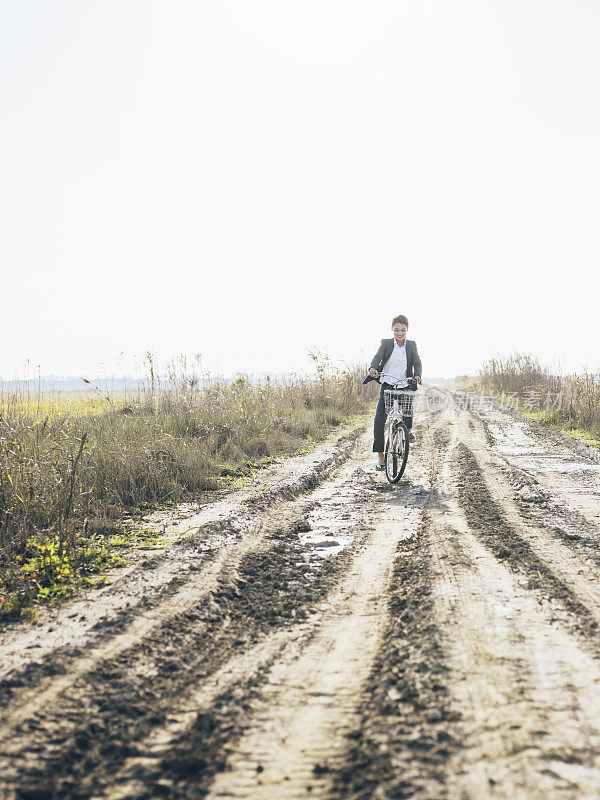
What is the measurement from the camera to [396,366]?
8.42m

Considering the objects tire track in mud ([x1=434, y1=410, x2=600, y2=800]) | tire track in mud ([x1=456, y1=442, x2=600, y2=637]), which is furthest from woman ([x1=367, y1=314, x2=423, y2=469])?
tire track in mud ([x1=434, y1=410, x2=600, y2=800])

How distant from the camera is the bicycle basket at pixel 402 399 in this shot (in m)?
8.31

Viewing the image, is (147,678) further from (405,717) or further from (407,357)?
(407,357)

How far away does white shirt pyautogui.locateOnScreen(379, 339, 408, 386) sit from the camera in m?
8.41

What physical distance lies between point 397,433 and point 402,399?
1.60 ft

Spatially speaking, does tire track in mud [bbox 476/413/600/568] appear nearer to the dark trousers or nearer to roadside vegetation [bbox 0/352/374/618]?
the dark trousers

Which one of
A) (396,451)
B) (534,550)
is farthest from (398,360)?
(534,550)

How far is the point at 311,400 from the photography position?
58.7ft

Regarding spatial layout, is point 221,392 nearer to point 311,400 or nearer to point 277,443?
point 277,443

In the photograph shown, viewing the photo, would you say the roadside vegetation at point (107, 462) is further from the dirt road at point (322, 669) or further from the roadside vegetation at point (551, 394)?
the roadside vegetation at point (551, 394)

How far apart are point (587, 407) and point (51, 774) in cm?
1486

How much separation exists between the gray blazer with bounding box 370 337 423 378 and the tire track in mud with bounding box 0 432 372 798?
408 cm

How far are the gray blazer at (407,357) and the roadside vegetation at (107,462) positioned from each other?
246 cm

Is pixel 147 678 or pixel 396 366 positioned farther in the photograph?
pixel 396 366
